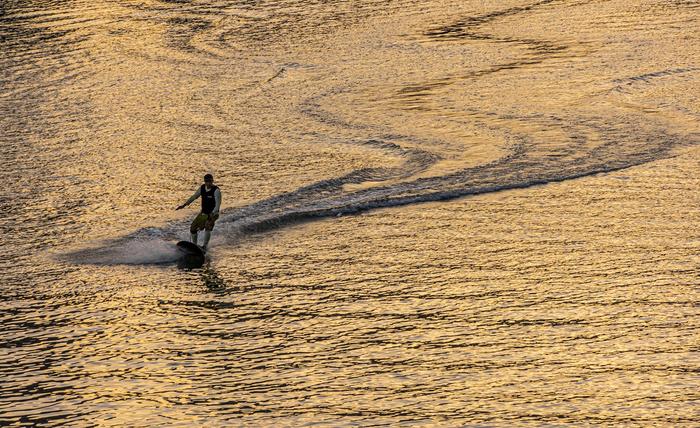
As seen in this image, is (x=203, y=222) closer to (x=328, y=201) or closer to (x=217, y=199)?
(x=217, y=199)

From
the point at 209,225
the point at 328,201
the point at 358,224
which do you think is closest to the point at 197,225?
the point at 209,225

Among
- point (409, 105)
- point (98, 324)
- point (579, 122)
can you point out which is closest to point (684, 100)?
point (579, 122)

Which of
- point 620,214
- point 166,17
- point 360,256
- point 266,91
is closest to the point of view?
point 360,256

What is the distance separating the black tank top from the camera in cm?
2842

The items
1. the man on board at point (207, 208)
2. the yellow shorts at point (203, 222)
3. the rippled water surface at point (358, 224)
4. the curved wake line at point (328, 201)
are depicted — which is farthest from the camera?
the curved wake line at point (328, 201)

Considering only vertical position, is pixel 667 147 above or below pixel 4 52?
below

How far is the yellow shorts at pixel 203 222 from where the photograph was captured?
28628 mm

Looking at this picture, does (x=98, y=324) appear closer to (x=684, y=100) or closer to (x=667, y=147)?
(x=667, y=147)

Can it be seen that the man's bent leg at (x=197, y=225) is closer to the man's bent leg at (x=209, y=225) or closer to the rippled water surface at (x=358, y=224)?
the man's bent leg at (x=209, y=225)

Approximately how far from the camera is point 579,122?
39.0 metres

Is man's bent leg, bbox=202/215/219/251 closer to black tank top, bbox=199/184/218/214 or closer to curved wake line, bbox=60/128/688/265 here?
black tank top, bbox=199/184/218/214

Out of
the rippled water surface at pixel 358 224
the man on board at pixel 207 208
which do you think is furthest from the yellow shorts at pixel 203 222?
the rippled water surface at pixel 358 224

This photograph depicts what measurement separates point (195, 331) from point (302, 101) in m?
20.3

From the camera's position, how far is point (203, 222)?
28750mm
